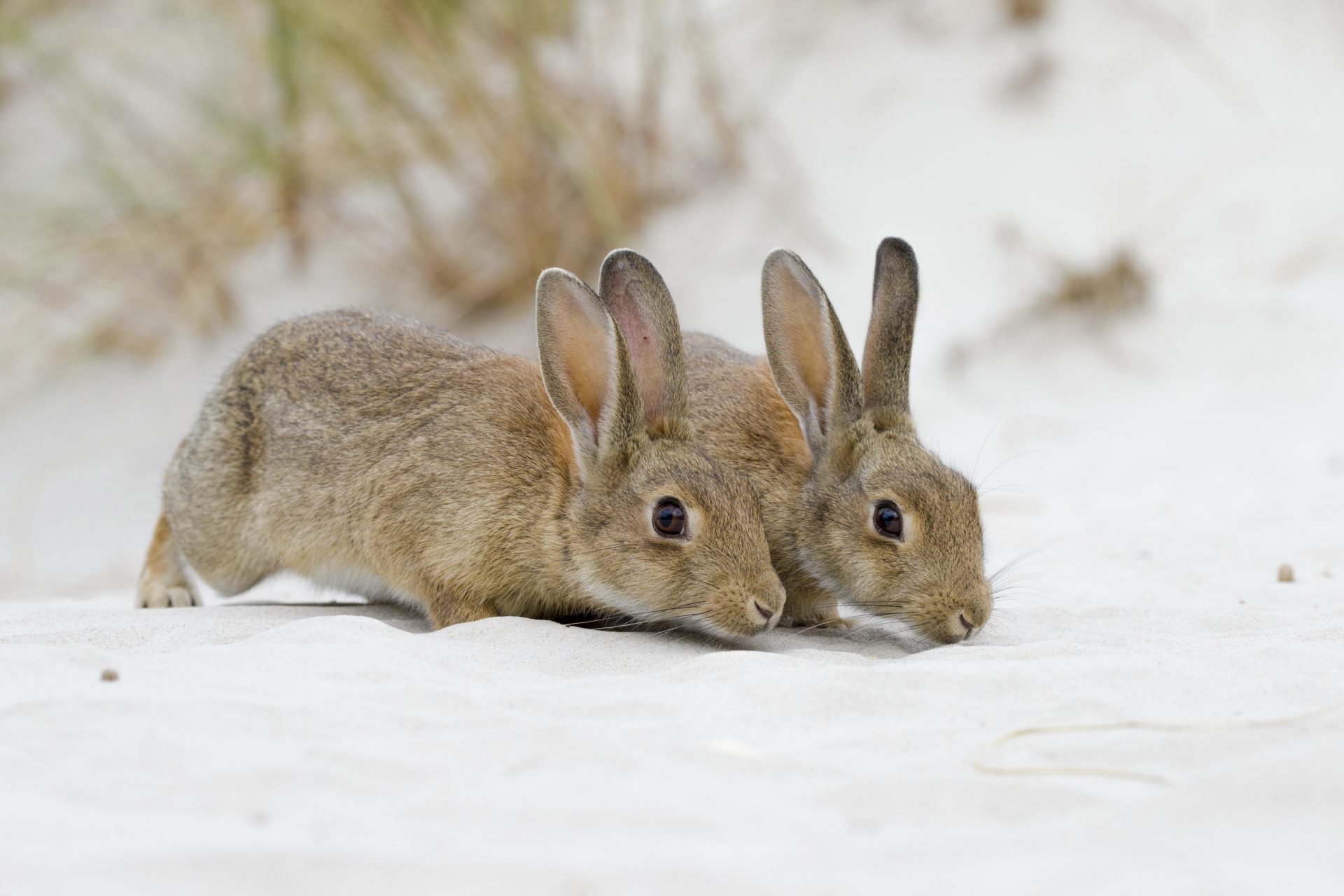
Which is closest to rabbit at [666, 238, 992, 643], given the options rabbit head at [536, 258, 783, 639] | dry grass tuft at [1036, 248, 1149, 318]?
rabbit head at [536, 258, 783, 639]

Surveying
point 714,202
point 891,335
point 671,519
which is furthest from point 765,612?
point 714,202

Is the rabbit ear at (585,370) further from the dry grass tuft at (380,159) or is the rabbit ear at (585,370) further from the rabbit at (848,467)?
the dry grass tuft at (380,159)

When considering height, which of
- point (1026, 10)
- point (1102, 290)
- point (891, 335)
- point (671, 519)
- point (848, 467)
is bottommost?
point (671, 519)

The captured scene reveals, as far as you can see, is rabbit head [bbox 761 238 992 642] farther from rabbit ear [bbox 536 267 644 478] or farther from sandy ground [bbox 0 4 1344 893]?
rabbit ear [bbox 536 267 644 478]

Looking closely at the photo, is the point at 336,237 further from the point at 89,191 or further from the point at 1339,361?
the point at 1339,361

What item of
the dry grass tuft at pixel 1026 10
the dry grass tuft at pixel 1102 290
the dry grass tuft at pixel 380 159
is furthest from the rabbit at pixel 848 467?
the dry grass tuft at pixel 1026 10

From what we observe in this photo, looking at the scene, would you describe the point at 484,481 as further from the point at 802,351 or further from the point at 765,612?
the point at 802,351
